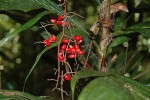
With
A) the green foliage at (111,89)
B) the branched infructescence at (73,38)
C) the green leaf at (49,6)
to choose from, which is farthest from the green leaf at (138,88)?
the green leaf at (49,6)

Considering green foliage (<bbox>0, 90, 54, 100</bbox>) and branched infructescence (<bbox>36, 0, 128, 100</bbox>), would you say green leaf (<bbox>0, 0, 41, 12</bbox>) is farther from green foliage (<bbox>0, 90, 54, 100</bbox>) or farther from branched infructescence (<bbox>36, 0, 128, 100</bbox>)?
green foliage (<bbox>0, 90, 54, 100</bbox>)

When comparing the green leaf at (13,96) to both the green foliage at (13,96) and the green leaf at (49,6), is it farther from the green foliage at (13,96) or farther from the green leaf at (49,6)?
the green leaf at (49,6)

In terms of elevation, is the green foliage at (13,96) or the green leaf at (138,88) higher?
the green leaf at (138,88)

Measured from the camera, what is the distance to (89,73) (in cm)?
74

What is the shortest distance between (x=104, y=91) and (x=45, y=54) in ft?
3.01

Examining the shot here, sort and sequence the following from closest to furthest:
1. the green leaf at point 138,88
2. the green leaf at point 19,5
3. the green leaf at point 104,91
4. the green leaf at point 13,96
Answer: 1. the green leaf at point 104,91
2. the green leaf at point 138,88
3. the green leaf at point 13,96
4. the green leaf at point 19,5

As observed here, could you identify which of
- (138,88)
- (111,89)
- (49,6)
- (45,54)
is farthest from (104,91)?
(45,54)

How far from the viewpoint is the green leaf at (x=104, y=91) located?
23.0 inches

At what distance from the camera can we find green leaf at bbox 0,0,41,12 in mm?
936

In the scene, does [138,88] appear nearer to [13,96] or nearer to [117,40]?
[13,96]

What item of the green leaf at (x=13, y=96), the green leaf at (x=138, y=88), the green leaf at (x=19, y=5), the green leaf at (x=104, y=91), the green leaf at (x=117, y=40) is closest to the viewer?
the green leaf at (x=104, y=91)

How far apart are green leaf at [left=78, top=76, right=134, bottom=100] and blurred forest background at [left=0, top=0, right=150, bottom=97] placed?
50cm

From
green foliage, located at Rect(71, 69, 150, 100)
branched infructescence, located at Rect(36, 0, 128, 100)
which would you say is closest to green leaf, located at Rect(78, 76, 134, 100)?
green foliage, located at Rect(71, 69, 150, 100)

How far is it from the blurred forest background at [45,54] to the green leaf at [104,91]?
497mm
